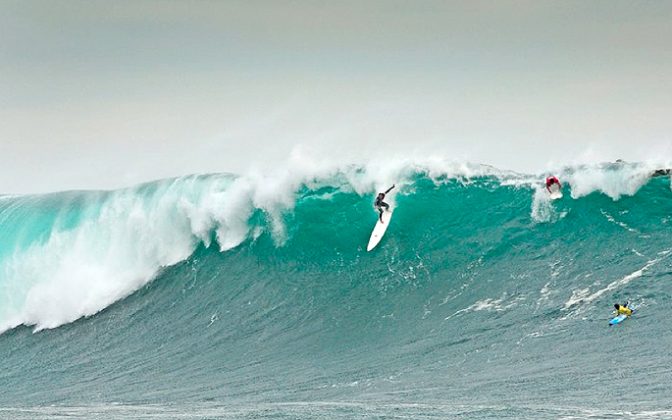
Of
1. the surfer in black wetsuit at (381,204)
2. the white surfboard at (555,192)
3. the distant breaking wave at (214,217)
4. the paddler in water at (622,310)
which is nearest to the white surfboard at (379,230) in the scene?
the surfer in black wetsuit at (381,204)

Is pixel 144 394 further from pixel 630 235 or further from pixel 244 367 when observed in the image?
pixel 630 235

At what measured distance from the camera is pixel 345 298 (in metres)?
21.3

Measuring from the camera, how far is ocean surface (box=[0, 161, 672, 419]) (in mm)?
15164

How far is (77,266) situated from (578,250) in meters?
14.2

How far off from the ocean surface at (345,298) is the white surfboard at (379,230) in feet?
0.59

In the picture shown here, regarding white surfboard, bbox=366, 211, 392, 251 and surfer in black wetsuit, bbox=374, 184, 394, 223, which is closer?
white surfboard, bbox=366, 211, 392, 251

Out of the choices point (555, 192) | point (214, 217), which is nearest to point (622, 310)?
point (555, 192)

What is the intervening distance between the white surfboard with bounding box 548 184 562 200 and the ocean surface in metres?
0.20

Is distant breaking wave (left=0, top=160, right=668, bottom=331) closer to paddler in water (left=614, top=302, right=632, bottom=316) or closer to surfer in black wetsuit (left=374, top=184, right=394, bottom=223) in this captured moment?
surfer in black wetsuit (left=374, top=184, right=394, bottom=223)

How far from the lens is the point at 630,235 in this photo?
21.6 meters

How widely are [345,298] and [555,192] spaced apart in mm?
6526

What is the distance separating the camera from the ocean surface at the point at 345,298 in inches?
597

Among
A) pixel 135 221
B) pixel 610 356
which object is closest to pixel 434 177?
pixel 135 221

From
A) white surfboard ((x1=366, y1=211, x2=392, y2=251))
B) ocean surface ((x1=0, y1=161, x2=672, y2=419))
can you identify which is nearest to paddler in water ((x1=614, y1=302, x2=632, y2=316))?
ocean surface ((x1=0, y1=161, x2=672, y2=419))
